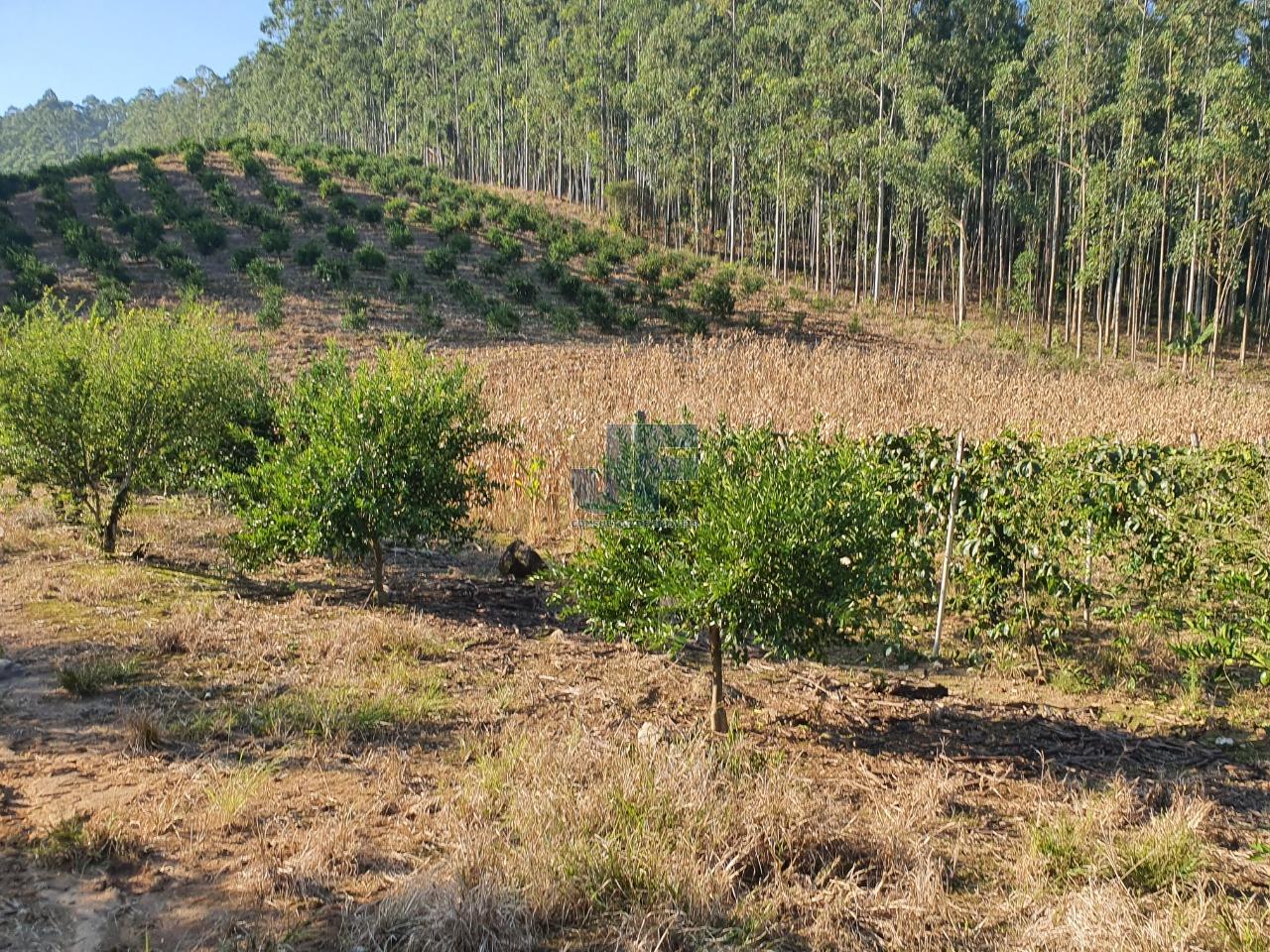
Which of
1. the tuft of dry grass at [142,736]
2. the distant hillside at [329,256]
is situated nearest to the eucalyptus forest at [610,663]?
the tuft of dry grass at [142,736]

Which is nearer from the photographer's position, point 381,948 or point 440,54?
point 381,948

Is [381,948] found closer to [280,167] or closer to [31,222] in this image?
[31,222]

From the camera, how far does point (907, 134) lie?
39062 mm

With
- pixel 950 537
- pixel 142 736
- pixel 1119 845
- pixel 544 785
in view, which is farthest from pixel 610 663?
pixel 1119 845

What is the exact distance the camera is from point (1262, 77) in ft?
111

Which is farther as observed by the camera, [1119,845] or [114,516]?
[114,516]

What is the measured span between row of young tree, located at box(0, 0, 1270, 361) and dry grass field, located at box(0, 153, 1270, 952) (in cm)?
2700

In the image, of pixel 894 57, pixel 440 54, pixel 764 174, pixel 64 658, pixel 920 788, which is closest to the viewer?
pixel 920 788

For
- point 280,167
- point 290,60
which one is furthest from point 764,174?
point 290,60

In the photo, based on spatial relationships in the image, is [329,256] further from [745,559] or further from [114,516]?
[745,559]

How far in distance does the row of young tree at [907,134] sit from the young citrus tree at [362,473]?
27.3m

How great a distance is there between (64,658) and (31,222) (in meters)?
33.6

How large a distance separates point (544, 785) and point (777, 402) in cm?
1173

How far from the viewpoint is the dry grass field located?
306 centimetres
